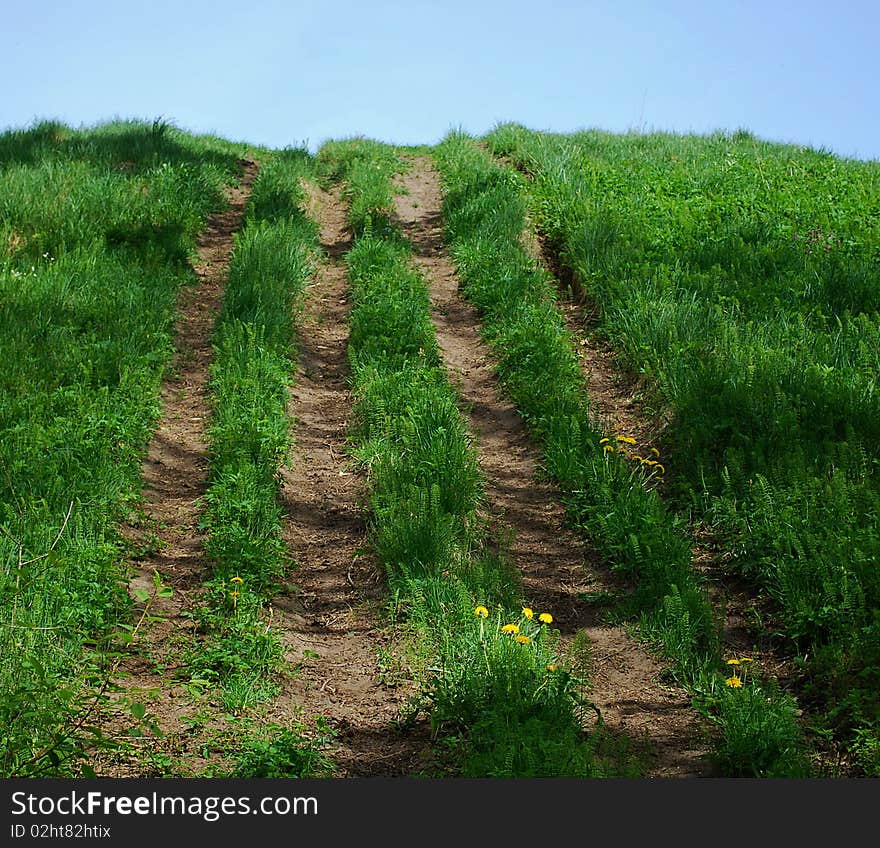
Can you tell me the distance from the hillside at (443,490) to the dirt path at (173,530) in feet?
0.09

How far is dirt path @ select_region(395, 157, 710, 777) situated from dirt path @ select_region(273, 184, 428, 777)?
0.91 meters

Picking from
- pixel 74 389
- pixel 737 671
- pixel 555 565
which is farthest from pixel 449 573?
pixel 74 389

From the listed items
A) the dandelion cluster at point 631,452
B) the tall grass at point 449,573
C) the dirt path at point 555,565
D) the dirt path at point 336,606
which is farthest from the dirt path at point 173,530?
the dandelion cluster at point 631,452

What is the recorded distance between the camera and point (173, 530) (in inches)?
233

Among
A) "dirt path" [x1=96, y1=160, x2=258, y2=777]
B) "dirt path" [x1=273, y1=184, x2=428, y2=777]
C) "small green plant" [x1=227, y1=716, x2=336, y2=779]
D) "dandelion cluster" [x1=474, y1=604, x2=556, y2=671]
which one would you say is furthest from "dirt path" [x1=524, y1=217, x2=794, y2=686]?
"dirt path" [x1=96, y1=160, x2=258, y2=777]

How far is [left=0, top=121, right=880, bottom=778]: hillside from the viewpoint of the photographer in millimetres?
4109

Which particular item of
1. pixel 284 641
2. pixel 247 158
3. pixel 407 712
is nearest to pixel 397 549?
pixel 284 641

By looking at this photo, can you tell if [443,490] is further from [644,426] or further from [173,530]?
[644,426]

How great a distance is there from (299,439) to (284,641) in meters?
2.57

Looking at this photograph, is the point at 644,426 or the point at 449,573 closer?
the point at 449,573

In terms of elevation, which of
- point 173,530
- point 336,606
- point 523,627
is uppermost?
point 173,530

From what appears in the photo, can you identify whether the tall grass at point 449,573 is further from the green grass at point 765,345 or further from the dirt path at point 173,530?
the green grass at point 765,345

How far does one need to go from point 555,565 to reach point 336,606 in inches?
52.1

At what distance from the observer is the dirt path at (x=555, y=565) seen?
4.25 meters
